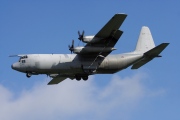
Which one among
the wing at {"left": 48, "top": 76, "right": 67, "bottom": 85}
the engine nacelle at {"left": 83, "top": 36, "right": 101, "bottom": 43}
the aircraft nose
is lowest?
the wing at {"left": 48, "top": 76, "right": 67, "bottom": 85}

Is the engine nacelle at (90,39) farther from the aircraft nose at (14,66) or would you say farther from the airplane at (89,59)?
the aircraft nose at (14,66)

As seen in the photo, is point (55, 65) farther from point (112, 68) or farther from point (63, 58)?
point (112, 68)

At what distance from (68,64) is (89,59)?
1987mm

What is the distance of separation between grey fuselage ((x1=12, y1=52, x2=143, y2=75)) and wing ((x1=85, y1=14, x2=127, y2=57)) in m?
0.87

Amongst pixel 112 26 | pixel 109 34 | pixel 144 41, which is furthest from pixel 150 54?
pixel 112 26

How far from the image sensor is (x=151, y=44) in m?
41.7

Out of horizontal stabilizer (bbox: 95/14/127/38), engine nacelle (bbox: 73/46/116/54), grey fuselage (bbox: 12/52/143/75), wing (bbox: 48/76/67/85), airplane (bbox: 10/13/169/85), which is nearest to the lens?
horizontal stabilizer (bbox: 95/14/127/38)

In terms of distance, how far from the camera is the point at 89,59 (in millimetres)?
37688

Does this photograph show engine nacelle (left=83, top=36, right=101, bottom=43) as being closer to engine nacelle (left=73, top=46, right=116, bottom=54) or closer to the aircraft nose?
engine nacelle (left=73, top=46, right=116, bottom=54)

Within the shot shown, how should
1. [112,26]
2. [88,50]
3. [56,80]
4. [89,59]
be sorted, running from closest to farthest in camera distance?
[112,26]
[88,50]
[89,59]
[56,80]

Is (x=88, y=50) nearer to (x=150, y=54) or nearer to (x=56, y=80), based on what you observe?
(x=150, y=54)

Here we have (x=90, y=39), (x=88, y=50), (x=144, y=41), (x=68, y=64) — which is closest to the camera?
(x=90, y=39)

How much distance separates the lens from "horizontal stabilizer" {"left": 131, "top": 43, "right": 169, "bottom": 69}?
37.1 m

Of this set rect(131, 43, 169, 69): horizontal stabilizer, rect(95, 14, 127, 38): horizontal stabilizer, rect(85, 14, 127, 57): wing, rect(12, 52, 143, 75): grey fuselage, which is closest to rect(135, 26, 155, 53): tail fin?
rect(131, 43, 169, 69): horizontal stabilizer
